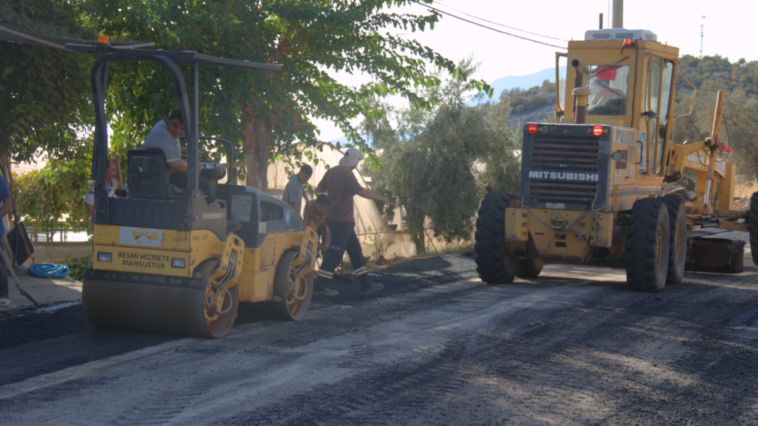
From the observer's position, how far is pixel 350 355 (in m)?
5.44

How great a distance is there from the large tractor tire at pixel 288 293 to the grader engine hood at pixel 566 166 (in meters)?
3.72

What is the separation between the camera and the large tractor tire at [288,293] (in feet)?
22.3

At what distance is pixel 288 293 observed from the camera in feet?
23.0

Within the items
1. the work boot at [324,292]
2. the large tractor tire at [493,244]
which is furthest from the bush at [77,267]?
the large tractor tire at [493,244]

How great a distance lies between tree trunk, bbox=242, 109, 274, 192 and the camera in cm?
1275

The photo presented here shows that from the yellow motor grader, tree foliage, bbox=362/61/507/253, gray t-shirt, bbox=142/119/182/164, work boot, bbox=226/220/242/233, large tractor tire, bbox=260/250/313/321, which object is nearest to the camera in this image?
gray t-shirt, bbox=142/119/182/164

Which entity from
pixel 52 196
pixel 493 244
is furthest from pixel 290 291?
pixel 52 196

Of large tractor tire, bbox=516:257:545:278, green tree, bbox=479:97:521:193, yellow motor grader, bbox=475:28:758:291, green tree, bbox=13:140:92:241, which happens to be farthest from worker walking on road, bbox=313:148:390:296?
green tree, bbox=479:97:521:193

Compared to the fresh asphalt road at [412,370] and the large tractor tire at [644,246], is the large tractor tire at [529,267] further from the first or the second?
the fresh asphalt road at [412,370]

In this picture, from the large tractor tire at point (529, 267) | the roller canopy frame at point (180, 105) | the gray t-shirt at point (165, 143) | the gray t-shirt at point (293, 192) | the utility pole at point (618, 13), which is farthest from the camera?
the utility pole at point (618, 13)

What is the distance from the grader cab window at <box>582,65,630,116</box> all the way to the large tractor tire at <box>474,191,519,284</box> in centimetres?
208

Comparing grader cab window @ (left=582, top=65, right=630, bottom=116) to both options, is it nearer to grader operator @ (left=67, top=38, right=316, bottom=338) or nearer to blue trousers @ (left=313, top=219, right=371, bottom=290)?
blue trousers @ (left=313, top=219, right=371, bottom=290)

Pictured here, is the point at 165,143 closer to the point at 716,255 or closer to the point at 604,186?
the point at 604,186

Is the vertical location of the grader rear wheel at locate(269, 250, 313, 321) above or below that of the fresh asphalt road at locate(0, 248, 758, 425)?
above
